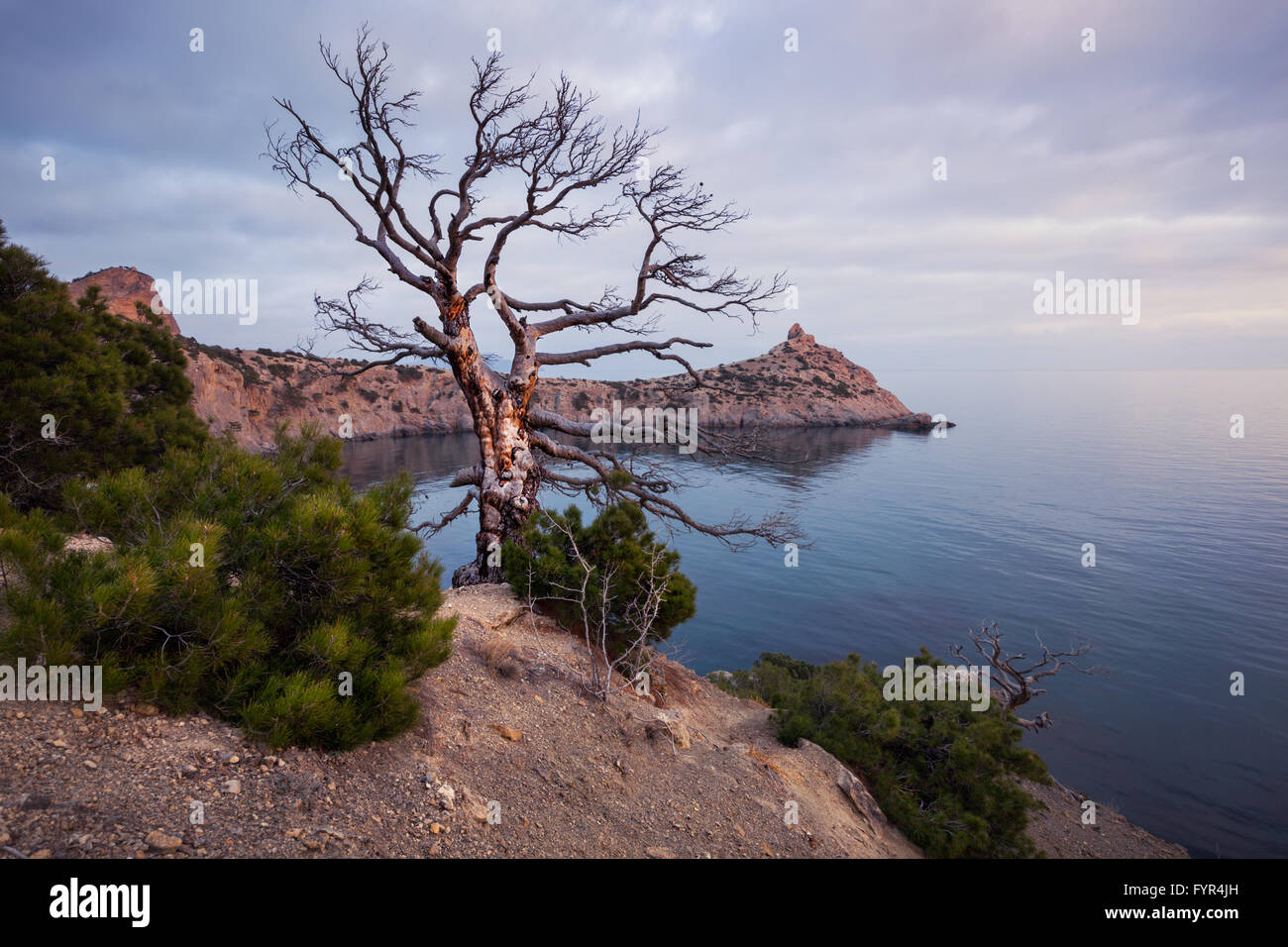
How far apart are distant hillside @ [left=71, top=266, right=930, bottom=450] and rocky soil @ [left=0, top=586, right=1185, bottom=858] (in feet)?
79.6

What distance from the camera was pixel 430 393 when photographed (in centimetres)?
7206

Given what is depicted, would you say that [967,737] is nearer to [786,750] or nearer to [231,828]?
[786,750]

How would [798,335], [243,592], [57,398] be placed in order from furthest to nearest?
1. [798,335]
2. [57,398]
3. [243,592]

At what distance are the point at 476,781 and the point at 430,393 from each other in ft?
237

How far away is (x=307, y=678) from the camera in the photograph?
13.9 ft

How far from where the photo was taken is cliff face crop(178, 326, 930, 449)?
50719mm

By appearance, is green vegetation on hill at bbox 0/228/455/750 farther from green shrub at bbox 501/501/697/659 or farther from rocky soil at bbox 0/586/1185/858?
green shrub at bbox 501/501/697/659

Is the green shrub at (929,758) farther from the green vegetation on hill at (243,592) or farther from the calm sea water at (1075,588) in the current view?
the green vegetation on hill at (243,592)

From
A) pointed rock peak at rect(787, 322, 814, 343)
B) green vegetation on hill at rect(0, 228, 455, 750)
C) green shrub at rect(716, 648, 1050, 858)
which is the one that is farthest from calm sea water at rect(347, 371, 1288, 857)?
pointed rock peak at rect(787, 322, 814, 343)

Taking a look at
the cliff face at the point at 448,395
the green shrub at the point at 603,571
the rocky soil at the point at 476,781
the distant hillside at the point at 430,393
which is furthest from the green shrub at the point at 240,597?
the cliff face at the point at 448,395

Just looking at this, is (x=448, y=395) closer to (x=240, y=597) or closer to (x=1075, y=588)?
(x=1075, y=588)

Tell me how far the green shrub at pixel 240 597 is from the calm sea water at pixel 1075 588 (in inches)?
244

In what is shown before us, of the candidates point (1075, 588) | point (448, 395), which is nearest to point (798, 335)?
point (448, 395)

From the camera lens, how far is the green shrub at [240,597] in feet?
11.8
